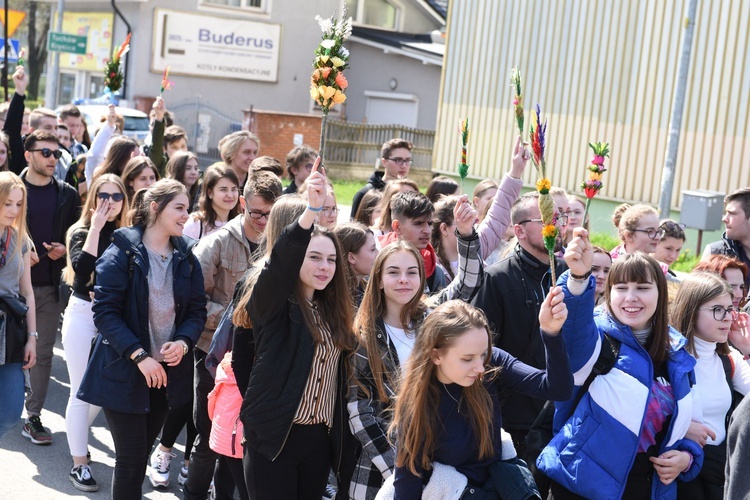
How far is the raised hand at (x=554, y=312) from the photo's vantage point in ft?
12.6

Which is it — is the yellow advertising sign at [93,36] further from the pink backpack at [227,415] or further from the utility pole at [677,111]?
the pink backpack at [227,415]

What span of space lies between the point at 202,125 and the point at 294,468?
27.1m

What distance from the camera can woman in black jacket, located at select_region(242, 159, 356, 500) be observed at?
14.0 feet

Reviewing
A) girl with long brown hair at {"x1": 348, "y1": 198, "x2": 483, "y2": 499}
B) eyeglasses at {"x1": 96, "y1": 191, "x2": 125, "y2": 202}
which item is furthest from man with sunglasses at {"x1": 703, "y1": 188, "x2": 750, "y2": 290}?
eyeglasses at {"x1": 96, "y1": 191, "x2": 125, "y2": 202}

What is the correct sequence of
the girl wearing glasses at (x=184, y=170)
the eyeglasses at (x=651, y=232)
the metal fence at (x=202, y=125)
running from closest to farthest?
the eyeglasses at (x=651, y=232)
the girl wearing glasses at (x=184, y=170)
the metal fence at (x=202, y=125)

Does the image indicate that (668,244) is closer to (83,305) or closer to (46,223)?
(83,305)

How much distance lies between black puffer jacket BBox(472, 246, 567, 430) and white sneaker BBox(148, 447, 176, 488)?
250 cm

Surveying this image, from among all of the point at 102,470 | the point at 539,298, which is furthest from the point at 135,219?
the point at 539,298

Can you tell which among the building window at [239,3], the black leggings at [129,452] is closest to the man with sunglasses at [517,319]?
the black leggings at [129,452]

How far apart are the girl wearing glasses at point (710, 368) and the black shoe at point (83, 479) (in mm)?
3591

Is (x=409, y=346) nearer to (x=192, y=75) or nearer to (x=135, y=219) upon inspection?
(x=135, y=219)

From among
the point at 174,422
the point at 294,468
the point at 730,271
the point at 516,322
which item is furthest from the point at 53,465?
the point at 730,271

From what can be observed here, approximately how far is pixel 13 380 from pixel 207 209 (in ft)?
6.18

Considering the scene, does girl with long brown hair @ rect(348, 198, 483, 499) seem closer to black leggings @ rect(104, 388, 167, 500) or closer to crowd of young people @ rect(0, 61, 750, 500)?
crowd of young people @ rect(0, 61, 750, 500)
